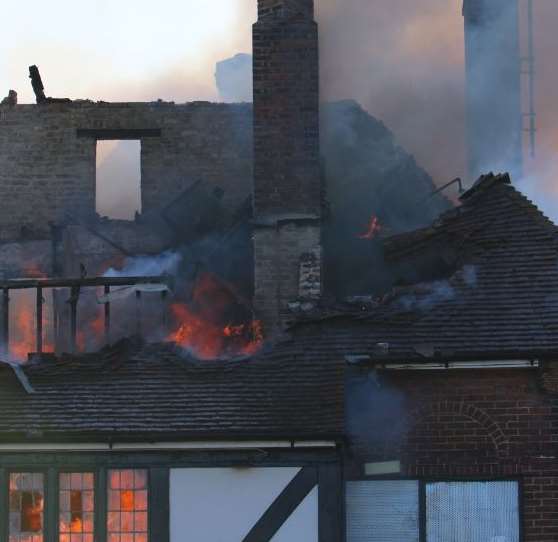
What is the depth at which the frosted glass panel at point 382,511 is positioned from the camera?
46.7 ft

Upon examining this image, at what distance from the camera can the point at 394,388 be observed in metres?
14.4

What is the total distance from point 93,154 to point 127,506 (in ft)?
33.6

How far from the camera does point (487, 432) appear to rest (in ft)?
46.8

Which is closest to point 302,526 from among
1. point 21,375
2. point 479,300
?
point 479,300

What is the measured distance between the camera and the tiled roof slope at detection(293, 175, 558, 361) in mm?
14523

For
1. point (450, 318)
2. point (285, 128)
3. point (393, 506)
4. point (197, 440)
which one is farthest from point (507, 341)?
point (285, 128)

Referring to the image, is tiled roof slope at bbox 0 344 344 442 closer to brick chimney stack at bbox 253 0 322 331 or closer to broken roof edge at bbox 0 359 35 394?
broken roof edge at bbox 0 359 35 394

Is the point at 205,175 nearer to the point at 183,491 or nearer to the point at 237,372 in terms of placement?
the point at 237,372

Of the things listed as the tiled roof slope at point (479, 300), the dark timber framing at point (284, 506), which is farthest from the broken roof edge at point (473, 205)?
the dark timber framing at point (284, 506)

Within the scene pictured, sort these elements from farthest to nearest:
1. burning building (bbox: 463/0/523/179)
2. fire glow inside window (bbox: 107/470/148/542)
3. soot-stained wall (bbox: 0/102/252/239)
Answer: burning building (bbox: 463/0/523/179) < soot-stained wall (bbox: 0/102/252/239) < fire glow inside window (bbox: 107/470/148/542)

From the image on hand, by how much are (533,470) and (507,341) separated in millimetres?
1491

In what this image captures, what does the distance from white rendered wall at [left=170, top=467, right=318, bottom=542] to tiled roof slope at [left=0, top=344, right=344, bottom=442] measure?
466 millimetres

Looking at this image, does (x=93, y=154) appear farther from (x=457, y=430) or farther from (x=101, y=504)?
(x=457, y=430)

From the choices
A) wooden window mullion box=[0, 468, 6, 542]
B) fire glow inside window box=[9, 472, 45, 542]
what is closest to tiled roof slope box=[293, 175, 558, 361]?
fire glow inside window box=[9, 472, 45, 542]
